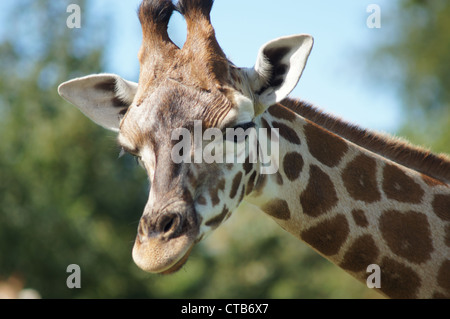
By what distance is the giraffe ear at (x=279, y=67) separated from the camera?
4.55m

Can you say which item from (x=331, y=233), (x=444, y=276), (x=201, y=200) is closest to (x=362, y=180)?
(x=331, y=233)

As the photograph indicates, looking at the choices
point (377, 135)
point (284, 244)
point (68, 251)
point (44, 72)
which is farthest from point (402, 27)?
point (377, 135)

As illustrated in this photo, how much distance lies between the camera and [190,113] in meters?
4.25

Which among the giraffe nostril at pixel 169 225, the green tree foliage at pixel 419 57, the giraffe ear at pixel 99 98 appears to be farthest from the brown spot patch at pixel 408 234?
the green tree foliage at pixel 419 57

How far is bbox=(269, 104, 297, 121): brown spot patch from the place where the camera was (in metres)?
4.93

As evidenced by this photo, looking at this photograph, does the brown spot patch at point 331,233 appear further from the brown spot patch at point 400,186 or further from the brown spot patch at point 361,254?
the brown spot patch at point 400,186

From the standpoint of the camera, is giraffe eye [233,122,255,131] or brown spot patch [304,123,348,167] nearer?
giraffe eye [233,122,255,131]

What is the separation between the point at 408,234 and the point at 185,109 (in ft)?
6.18

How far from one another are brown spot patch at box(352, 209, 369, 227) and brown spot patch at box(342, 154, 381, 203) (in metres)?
0.10

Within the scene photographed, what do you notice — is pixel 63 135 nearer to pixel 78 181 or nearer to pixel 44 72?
pixel 78 181

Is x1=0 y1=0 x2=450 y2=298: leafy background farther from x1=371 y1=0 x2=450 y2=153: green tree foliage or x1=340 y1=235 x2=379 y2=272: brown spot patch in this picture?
x1=340 y1=235 x2=379 y2=272: brown spot patch

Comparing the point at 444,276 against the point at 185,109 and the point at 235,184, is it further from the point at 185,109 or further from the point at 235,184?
the point at 185,109

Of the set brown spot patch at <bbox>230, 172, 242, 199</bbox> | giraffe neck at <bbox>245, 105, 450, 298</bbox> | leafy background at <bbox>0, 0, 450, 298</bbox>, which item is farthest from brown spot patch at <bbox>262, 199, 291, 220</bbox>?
leafy background at <bbox>0, 0, 450, 298</bbox>

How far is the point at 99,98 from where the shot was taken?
505cm
